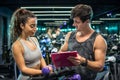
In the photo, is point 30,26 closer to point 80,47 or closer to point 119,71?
point 80,47

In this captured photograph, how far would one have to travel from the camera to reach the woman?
7.40 feet

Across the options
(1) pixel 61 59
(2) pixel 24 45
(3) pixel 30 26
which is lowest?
(1) pixel 61 59

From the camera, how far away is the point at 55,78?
201 cm

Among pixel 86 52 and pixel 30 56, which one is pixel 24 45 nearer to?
pixel 30 56

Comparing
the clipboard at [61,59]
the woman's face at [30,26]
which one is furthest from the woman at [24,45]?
the clipboard at [61,59]

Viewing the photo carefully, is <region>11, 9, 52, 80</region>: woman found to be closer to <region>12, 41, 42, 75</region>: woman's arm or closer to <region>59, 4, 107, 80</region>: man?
<region>12, 41, 42, 75</region>: woman's arm

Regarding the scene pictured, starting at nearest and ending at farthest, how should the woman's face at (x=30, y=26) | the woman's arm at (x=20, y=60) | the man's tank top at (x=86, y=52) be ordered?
the woman's arm at (x=20, y=60)
the woman's face at (x=30, y=26)
the man's tank top at (x=86, y=52)

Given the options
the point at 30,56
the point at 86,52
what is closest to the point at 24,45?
the point at 30,56

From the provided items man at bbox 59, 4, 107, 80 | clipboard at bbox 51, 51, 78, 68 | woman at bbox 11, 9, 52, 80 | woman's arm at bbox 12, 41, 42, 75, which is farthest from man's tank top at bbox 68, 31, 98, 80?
woman's arm at bbox 12, 41, 42, 75

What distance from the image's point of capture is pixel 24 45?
2332 mm

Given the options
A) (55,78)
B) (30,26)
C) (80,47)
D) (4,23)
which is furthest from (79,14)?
(4,23)

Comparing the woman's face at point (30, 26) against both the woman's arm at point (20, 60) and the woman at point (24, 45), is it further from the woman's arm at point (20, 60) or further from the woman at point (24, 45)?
the woman's arm at point (20, 60)

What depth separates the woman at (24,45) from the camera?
7.40ft

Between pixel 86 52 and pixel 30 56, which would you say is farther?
pixel 86 52
